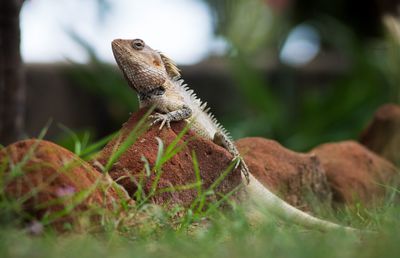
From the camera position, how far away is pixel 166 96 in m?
4.61

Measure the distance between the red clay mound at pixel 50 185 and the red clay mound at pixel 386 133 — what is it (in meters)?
4.10

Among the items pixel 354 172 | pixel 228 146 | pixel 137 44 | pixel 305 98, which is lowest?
pixel 305 98

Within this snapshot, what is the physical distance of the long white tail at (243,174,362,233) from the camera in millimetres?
3975

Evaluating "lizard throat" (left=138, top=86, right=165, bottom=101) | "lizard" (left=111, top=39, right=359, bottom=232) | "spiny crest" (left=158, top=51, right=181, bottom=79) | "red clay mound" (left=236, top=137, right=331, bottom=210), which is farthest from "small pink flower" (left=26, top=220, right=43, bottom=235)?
"red clay mound" (left=236, top=137, right=331, bottom=210)

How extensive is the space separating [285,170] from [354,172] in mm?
885

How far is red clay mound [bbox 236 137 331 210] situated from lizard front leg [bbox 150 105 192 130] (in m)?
0.94

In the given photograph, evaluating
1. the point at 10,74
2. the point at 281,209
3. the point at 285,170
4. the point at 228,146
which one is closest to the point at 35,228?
the point at 281,209

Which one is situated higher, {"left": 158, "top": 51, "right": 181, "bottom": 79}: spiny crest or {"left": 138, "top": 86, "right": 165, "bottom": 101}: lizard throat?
{"left": 158, "top": 51, "right": 181, "bottom": 79}: spiny crest

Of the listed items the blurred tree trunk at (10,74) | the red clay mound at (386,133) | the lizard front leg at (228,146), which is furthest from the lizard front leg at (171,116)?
the red clay mound at (386,133)

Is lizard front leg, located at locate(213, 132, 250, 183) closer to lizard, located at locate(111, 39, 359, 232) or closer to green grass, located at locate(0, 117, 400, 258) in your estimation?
lizard, located at locate(111, 39, 359, 232)

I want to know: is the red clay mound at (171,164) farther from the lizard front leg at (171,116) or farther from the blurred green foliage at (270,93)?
the blurred green foliage at (270,93)

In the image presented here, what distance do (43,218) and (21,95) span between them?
3014mm

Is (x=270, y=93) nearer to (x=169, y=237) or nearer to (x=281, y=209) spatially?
(x=281, y=209)

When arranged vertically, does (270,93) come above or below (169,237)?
below
